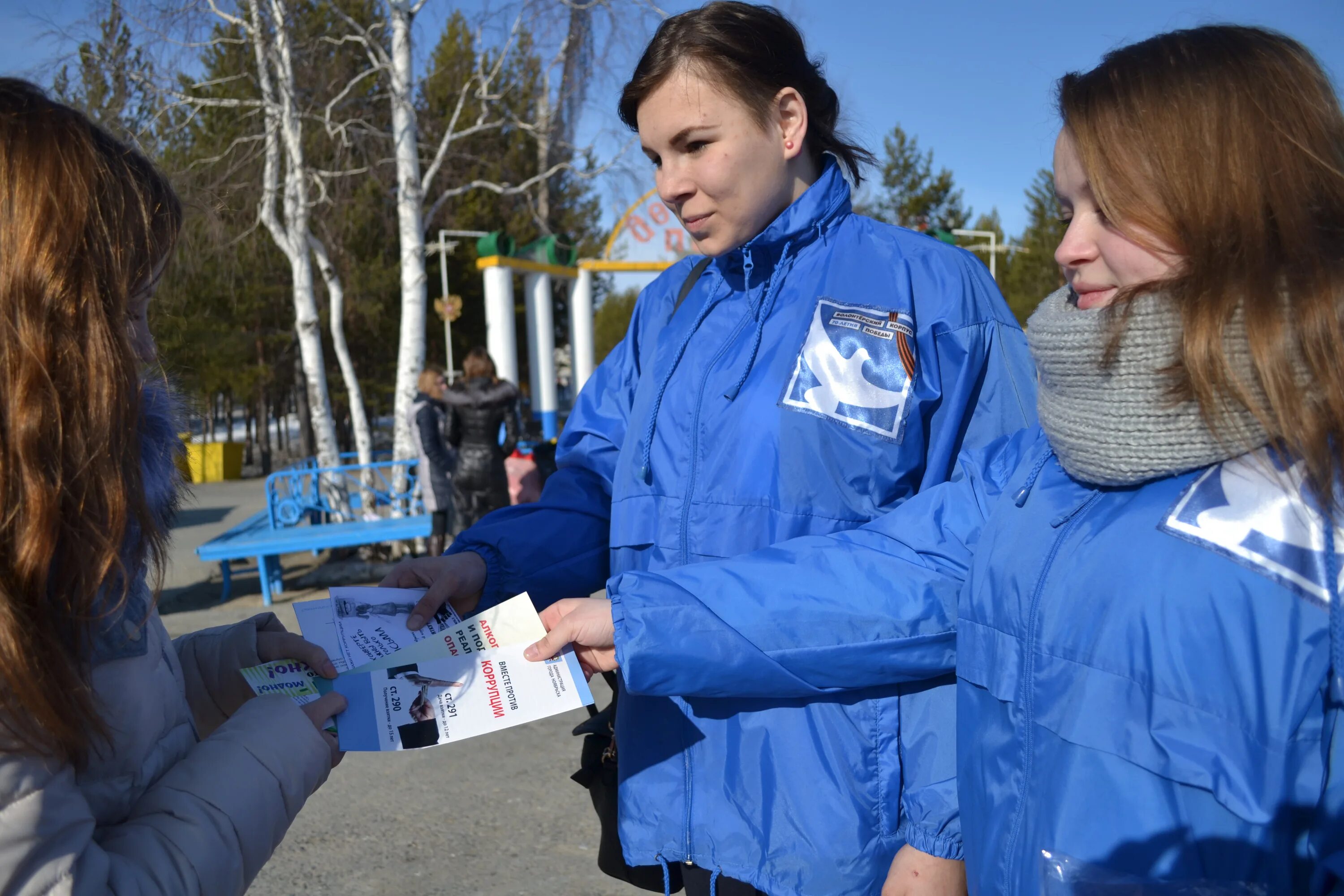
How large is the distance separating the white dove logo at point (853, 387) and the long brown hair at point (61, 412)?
0.97m

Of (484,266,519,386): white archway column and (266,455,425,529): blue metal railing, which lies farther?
(484,266,519,386): white archway column

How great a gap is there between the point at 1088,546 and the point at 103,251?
3.89 ft

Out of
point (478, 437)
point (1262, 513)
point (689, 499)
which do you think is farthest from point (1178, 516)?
point (478, 437)

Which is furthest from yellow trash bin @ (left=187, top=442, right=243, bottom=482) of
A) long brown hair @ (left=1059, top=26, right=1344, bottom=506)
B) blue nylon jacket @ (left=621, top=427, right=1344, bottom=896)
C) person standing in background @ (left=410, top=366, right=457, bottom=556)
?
long brown hair @ (left=1059, top=26, right=1344, bottom=506)

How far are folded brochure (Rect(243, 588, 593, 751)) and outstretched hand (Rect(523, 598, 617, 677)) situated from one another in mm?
22

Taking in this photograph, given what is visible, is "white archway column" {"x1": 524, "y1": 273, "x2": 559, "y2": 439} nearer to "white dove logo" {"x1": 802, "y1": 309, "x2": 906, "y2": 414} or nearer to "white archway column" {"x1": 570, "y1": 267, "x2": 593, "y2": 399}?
"white archway column" {"x1": 570, "y1": 267, "x2": 593, "y2": 399}

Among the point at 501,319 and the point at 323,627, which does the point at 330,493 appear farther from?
the point at 323,627

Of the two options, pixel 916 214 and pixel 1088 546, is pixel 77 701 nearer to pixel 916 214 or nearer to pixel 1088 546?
pixel 1088 546

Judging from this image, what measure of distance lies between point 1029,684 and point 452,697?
0.84 meters

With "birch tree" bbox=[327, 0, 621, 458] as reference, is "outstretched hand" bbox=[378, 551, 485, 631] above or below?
below

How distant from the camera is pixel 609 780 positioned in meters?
2.01

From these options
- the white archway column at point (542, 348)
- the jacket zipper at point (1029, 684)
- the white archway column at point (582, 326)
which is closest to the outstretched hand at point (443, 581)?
the jacket zipper at point (1029, 684)

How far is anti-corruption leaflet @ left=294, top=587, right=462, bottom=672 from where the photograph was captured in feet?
5.23

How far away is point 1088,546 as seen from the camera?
1135 millimetres
